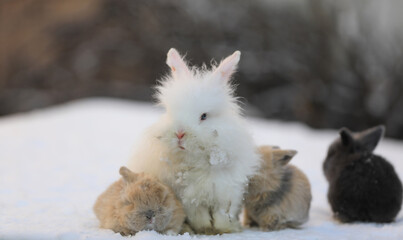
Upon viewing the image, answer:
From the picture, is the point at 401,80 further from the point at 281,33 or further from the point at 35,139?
the point at 35,139

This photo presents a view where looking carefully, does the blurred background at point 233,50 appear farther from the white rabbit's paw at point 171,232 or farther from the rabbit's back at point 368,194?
the white rabbit's paw at point 171,232

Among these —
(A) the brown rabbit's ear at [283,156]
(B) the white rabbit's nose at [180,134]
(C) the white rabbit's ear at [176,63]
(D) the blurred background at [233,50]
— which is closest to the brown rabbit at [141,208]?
(B) the white rabbit's nose at [180,134]

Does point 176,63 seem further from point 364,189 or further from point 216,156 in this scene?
point 364,189

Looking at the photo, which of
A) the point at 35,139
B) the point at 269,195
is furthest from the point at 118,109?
the point at 269,195

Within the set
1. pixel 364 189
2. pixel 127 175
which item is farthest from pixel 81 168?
pixel 364 189

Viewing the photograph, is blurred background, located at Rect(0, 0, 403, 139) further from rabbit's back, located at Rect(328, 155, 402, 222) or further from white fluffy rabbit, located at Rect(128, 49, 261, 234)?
white fluffy rabbit, located at Rect(128, 49, 261, 234)

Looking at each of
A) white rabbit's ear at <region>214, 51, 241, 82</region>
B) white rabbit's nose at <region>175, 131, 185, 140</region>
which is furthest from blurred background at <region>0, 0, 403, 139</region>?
white rabbit's nose at <region>175, 131, 185, 140</region>
